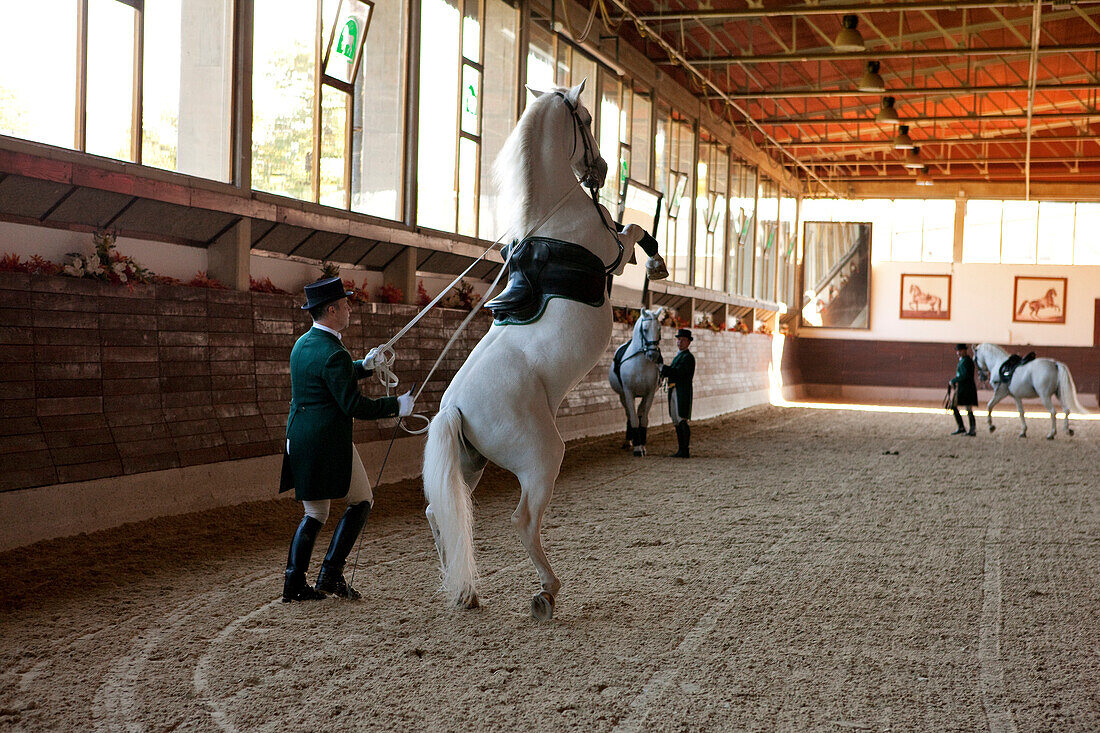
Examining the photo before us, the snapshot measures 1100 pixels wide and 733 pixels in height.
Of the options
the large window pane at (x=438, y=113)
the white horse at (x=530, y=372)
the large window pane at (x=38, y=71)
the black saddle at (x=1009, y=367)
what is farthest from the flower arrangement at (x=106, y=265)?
the black saddle at (x=1009, y=367)

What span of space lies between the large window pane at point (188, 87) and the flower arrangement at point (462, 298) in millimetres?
4007

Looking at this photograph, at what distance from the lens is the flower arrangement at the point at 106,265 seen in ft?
21.3

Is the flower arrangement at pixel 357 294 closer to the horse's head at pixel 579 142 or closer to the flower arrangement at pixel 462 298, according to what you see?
the flower arrangement at pixel 462 298

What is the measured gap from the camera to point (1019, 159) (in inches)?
1064

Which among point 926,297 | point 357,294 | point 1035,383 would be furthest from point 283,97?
point 926,297

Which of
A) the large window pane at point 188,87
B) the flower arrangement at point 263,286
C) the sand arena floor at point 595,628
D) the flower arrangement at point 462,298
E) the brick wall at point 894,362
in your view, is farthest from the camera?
the brick wall at point 894,362

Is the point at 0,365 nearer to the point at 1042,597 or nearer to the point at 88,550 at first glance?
the point at 88,550

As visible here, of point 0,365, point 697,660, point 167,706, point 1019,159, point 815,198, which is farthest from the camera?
point 815,198

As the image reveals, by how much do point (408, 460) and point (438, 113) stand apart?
4.03 metres

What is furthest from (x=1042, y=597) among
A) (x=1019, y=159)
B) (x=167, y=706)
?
(x=1019, y=159)

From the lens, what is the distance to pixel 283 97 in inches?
334

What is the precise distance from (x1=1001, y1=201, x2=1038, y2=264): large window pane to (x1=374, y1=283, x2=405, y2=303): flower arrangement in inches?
962

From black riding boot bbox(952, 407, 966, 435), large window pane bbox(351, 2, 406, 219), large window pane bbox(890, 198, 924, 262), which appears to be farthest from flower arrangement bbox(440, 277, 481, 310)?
large window pane bbox(890, 198, 924, 262)

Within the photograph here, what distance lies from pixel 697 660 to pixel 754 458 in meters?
8.41
